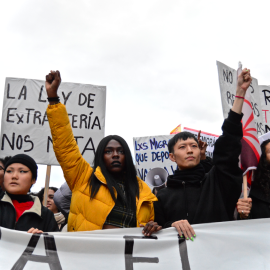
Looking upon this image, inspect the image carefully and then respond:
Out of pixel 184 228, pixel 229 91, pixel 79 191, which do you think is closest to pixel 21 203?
pixel 79 191

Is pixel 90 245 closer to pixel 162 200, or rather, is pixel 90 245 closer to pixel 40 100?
pixel 162 200

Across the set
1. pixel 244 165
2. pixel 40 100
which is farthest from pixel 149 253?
pixel 40 100

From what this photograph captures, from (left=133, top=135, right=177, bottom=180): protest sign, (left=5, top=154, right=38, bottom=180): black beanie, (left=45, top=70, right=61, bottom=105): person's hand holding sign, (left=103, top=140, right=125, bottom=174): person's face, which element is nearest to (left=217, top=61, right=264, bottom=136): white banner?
(left=103, top=140, right=125, bottom=174): person's face

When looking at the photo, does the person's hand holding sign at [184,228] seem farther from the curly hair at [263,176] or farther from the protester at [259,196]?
the curly hair at [263,176]

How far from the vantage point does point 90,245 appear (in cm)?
220

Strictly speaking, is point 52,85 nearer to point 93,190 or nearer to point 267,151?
point 93,190

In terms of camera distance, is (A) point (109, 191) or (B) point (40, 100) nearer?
(A) point (109, 191)

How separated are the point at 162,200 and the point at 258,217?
792mm

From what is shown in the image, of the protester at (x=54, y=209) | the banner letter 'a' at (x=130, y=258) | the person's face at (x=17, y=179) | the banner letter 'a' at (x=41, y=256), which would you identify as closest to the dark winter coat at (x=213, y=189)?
the banner letter 'a' at (x=130, y=258)

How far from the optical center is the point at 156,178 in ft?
18.6

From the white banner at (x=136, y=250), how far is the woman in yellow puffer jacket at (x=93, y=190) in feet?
0.42

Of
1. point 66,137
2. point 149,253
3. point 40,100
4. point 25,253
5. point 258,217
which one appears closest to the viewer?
point 25,253

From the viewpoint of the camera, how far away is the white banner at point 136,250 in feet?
6.93

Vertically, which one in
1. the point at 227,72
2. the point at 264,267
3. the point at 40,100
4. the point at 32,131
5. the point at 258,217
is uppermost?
the point at 227,72
